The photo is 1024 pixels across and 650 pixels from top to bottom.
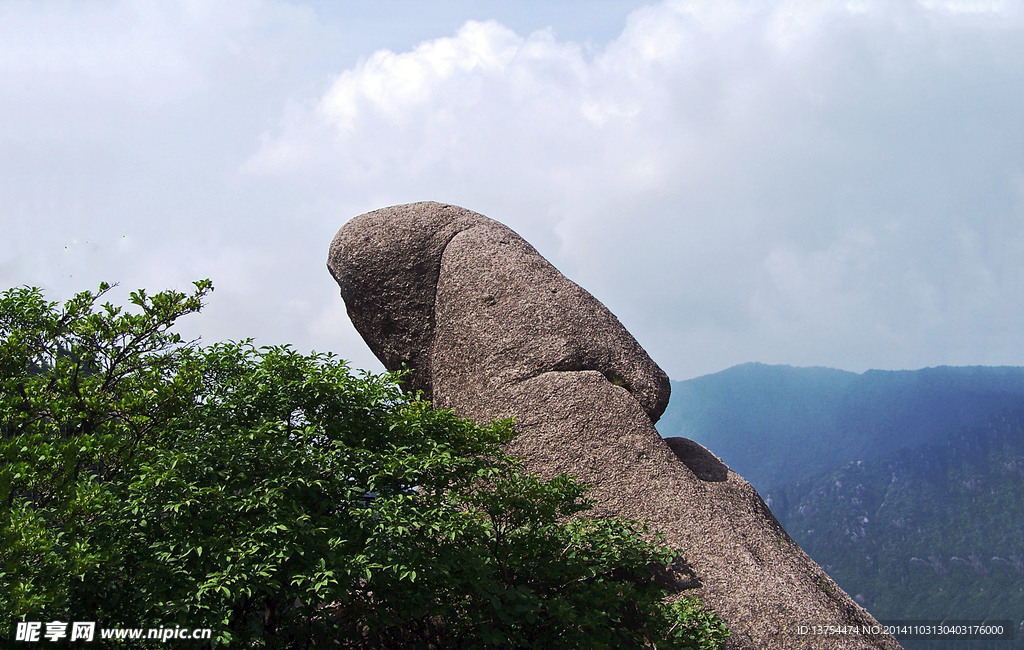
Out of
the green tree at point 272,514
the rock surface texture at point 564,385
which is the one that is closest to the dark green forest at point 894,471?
the rock surface texture at point 564,385

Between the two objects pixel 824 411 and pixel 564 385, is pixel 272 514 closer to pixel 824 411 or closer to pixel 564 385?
pixel 564 385

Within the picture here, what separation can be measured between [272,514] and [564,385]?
16.5ft

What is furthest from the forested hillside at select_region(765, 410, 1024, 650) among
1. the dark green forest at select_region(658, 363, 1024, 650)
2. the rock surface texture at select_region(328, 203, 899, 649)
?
the rock surface texture at select_region(328, 203, 899, 649)

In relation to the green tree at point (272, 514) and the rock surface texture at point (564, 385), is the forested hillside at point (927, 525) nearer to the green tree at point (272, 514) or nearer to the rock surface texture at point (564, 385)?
the rock surface texture at point (564, 385)

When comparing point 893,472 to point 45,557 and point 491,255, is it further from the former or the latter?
point 45,557

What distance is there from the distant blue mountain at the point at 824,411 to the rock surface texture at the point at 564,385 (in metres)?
90.3

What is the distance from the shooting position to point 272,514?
24.2ft

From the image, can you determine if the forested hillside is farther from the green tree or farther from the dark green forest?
the green tree

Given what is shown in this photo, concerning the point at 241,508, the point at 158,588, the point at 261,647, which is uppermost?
the point at 241,508

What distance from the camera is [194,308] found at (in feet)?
31.5

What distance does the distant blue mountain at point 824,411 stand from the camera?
98.8m

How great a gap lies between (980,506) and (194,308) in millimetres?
82080

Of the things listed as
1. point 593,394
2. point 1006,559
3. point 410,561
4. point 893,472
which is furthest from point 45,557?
point 893,472

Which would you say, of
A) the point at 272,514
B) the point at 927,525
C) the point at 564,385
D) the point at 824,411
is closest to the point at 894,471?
the point at 927,525
